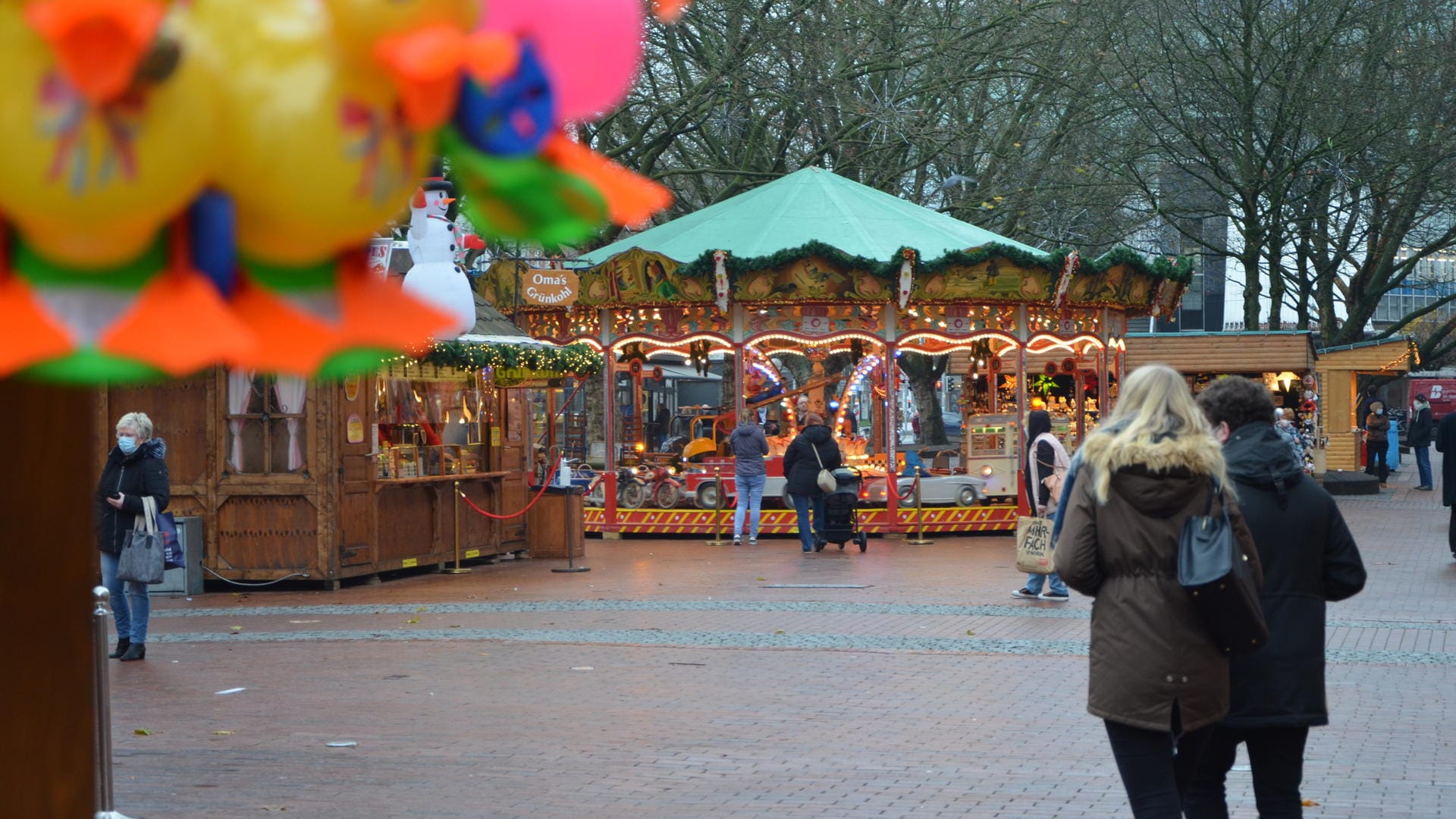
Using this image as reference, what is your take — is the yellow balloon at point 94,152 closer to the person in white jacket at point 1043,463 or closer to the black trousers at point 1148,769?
the black trousers at point 1148,769

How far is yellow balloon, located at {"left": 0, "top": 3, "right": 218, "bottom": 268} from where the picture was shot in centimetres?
140

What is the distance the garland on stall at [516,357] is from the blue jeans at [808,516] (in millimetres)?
3080

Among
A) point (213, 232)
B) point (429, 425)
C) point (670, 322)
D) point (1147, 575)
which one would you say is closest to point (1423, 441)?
point (670, 322)

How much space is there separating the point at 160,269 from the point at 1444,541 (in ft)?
73.7

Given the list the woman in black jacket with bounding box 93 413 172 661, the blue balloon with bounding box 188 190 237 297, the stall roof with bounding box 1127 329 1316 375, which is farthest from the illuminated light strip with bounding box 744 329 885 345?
the blue balloon with bounding box 188 190 237 297

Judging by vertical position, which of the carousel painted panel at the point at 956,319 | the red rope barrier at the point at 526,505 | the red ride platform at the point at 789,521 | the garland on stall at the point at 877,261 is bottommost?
the red ride platform at the point at 789,521

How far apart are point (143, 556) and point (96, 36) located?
35.9 ft

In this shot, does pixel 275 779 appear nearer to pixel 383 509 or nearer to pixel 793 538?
pixel 383 509

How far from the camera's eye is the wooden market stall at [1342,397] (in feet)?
119

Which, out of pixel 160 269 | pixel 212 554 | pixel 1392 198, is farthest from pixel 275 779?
pixel 1392 198

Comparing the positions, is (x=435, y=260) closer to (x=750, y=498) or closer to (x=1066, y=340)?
(x=750, y=498)

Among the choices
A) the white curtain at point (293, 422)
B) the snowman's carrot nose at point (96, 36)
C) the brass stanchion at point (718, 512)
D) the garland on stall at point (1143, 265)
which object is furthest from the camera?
the garland on stall at point (1143, 265)

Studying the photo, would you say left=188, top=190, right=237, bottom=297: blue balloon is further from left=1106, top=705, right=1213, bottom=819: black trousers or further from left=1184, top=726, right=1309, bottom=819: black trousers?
left=1184, top=726, right=1309, bottom=819: black trousers

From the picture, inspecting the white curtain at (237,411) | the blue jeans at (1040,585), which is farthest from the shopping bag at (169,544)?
the blue jeans at (1040,585)
